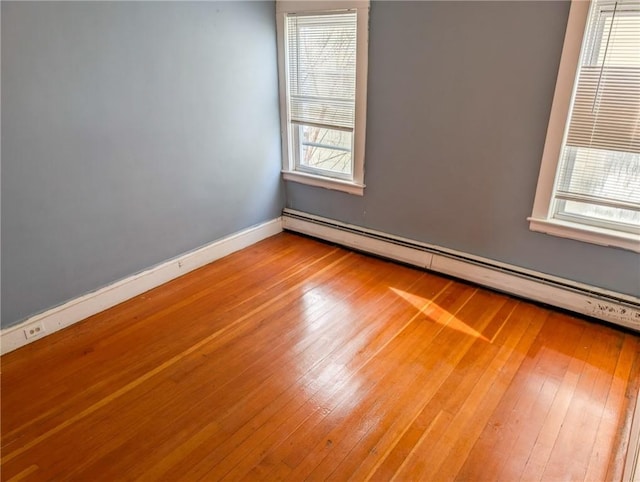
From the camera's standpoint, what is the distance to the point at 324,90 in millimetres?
3617

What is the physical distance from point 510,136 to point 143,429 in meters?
2.62

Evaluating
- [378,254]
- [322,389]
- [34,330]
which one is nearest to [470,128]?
[378,254]

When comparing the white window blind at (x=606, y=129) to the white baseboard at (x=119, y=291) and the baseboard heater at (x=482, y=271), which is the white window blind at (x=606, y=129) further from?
the white baseboard at (x=119, y=291)

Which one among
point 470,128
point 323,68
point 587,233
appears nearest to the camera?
point 587,233

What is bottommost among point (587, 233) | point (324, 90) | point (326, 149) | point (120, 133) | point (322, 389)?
point (322, 389)

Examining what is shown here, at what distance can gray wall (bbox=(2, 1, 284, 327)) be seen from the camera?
2.37 m

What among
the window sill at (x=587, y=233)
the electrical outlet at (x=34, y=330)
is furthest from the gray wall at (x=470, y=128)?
the electrical outlet at (x=34, y=330)

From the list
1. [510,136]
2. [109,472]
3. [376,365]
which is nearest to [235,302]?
[376,365]

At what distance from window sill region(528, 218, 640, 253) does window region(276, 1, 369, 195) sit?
1.36 m

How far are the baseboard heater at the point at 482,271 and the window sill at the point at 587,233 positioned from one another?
294mm

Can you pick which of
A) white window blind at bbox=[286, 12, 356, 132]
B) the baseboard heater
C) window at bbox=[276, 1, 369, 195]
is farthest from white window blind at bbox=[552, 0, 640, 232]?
white window blind at bbox=[286, 12, 356, 132]

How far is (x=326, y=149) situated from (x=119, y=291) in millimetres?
1939

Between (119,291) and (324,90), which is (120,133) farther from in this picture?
(324,90)

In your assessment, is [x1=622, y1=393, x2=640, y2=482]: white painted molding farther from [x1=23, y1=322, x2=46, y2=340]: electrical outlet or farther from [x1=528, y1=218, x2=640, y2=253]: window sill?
[x1=23, y1=322, x2=46, y2=340]: electrical outlet
